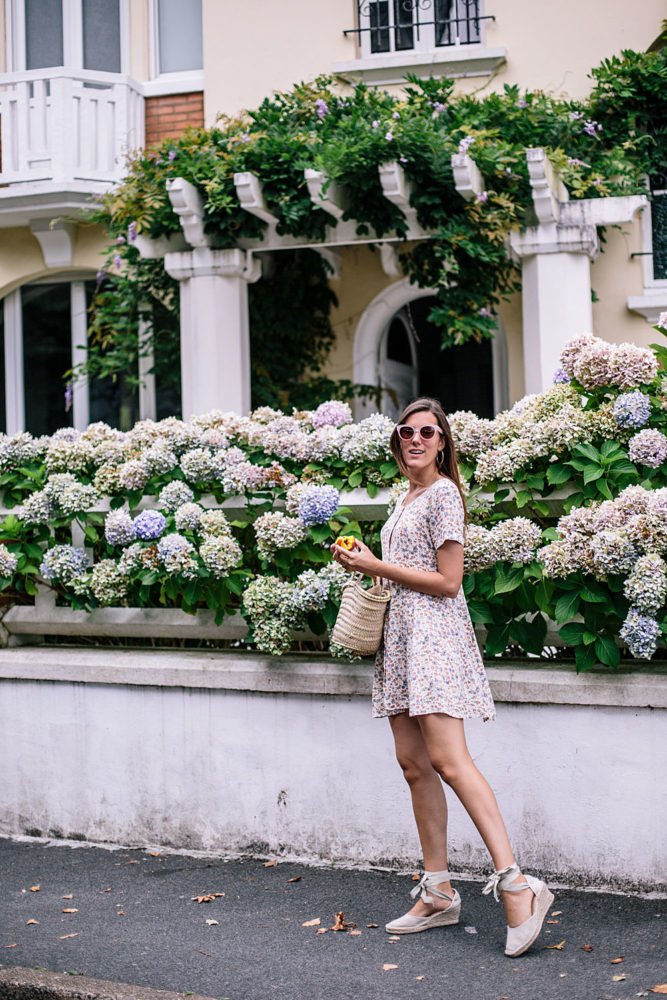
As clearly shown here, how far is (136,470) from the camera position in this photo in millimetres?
5117

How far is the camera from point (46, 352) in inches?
429

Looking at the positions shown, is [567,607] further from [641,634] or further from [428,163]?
[428,163]

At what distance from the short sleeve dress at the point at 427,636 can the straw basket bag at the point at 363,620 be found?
0.03 m

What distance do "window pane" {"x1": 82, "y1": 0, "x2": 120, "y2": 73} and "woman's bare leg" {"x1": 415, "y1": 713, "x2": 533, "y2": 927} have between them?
850 cm

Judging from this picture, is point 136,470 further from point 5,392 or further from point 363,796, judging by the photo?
point 5,392

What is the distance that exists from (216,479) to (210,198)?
146 inches

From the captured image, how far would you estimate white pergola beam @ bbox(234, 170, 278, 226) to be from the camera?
7758 millimetres

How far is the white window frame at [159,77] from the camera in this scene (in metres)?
9.93

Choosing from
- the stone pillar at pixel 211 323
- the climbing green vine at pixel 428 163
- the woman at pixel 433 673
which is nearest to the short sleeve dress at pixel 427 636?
the woman at pixel 433 673

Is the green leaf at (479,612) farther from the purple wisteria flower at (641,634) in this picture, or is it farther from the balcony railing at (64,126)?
the balcony railing at (64,126)

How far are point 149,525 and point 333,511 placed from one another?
877 mm

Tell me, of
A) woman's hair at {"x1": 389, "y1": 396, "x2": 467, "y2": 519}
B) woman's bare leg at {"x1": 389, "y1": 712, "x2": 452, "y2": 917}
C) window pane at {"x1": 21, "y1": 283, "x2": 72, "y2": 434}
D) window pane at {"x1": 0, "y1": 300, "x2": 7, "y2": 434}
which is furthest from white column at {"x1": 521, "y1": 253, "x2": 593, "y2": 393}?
window pane at {"x1": 0, "y1": 300, "x2": 7, "y2": 434}

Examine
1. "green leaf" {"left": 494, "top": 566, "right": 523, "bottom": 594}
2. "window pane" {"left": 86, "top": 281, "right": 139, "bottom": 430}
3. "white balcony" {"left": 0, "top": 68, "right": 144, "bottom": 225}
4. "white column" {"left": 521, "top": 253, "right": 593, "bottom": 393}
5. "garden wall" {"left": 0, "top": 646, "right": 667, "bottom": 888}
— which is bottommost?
"garden wall" {"left": 0, "top": 646, "right": 667, "bottom": 888}

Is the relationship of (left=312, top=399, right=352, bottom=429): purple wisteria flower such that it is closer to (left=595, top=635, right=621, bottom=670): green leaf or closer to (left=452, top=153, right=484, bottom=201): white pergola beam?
(left=595, top=635, right=621, bottom=670): green leaf
